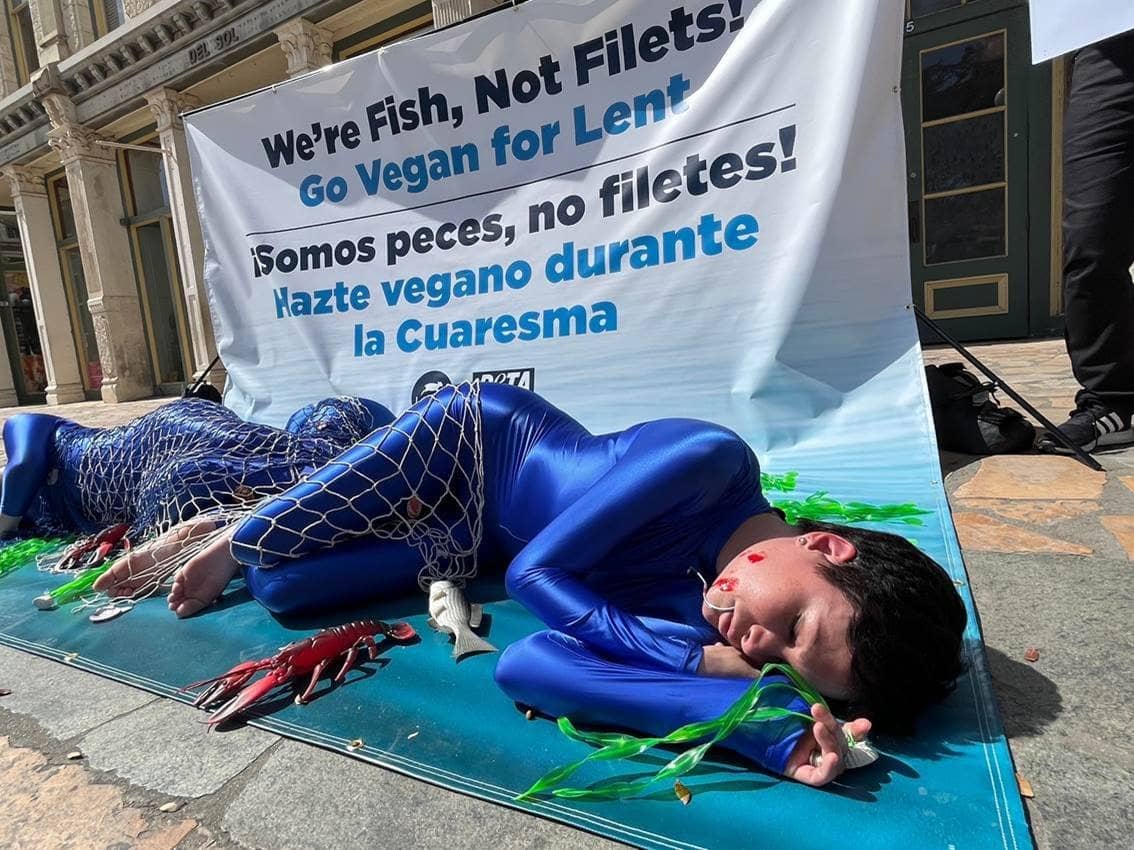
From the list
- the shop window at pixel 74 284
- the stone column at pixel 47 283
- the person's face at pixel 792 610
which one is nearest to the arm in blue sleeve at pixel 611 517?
the person's face at pixel 792 610

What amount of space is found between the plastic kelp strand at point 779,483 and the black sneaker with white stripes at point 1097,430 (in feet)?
3.11

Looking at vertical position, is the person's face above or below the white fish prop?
above

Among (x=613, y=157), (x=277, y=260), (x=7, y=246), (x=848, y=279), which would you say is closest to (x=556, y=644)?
(x=848, y=279)

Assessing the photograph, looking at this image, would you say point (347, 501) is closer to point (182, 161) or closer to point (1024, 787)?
point (1024, 787)

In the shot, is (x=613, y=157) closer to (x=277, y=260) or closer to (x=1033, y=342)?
(x=277, y=260)

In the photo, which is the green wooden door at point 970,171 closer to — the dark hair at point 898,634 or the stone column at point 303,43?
the stone column at point 303,43

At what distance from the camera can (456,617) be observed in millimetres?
1503

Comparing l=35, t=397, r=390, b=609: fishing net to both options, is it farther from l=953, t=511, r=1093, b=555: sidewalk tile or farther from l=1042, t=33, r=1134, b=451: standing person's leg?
l=1042, t=33, r=1134, b=451: standing person's leg

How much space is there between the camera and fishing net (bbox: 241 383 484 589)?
161cm

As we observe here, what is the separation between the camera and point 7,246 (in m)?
12.5

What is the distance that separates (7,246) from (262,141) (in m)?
12.6

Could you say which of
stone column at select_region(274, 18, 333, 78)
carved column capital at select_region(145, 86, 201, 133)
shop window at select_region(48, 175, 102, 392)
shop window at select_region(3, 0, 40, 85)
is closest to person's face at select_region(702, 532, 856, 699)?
stone column at select_region(274, 18, 333, 78)

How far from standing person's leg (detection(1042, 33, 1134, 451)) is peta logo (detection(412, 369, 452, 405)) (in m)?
2.36

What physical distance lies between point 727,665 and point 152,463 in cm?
193
